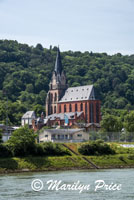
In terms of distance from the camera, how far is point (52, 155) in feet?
284

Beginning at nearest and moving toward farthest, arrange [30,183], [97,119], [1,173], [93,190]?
1. [93,190]
2. [30,183]
3. [1,173]
4. [97,119]

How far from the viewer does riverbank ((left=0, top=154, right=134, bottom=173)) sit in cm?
7850

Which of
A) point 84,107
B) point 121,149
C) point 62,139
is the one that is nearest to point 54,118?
point 84,107

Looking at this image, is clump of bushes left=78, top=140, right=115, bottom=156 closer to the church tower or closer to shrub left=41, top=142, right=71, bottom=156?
shrub left=41, top=142, right=71, bottom=156

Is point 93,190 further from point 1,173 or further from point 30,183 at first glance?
point 1,173

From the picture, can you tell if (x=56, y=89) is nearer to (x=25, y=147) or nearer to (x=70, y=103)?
(x=70, y=103)

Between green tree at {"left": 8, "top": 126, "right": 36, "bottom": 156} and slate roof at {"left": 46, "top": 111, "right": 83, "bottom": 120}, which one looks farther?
slate roof at {"left": 46, "top": 111, "right": 83, "bottom": 120}

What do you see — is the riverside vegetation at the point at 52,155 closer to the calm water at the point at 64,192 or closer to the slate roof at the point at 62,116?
the calm water at the point at 64,192

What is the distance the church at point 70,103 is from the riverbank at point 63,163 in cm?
7588

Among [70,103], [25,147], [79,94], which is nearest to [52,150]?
[25,147]

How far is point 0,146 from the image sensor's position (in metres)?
82.8

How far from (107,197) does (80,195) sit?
10.3ft

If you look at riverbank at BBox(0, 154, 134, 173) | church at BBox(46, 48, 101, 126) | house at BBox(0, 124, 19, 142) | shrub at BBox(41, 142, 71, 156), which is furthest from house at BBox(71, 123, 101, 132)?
shrub at BBox(41, 142, 71, 156)

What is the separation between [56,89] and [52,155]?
357 ft
